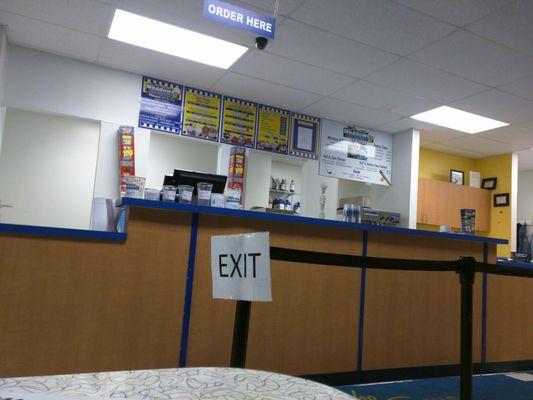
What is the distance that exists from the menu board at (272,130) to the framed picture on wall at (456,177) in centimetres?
348

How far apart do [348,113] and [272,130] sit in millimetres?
1098

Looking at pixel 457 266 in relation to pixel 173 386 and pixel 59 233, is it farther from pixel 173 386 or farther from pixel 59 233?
pixel 59 233

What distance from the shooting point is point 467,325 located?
1.79 meters

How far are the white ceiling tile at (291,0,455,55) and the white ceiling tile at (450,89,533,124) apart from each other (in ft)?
5.13

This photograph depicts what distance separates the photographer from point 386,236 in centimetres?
328

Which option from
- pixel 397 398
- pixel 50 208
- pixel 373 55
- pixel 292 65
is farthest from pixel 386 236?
pixel 50 208

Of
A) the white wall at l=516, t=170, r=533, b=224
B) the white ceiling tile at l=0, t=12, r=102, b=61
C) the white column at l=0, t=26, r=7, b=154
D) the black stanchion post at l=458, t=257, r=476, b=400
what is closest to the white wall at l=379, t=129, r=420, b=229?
the white wall at l=516, t=170, r=533, b=224

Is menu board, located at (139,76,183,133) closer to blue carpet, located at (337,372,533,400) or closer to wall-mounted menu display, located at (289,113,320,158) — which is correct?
wall-mounted menu display, located at (289,113,320,158)

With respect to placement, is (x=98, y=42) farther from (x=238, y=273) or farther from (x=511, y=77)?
(x=511, y=77)

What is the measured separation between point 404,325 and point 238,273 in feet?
8.07

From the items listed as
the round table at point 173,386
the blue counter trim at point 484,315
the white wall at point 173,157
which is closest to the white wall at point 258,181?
the white wall at point 173,157

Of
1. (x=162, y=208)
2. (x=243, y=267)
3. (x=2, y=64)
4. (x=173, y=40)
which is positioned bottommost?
(x=243, y=267)

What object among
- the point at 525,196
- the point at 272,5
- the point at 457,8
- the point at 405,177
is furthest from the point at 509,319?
the point at 525,196

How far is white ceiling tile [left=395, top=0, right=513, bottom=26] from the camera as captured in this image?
3301 mm
